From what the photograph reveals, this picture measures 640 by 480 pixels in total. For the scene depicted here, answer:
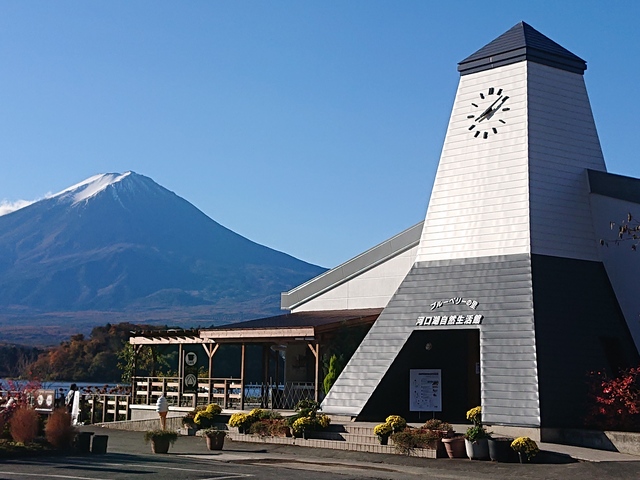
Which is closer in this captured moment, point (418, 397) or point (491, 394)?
point (491, 394)

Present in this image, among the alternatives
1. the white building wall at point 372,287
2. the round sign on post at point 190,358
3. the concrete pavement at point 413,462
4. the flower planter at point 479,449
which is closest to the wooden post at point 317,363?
the concrete pavement at point 413,462

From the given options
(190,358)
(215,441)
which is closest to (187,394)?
(190,358)

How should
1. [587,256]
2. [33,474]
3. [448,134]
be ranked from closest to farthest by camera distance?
[33,474] < [587,256] < [448,134]

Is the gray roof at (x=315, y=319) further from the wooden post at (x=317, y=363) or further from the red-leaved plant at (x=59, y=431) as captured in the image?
the red-leaved plant at (x=59, y=431)

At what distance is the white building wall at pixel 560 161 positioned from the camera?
72.8ft

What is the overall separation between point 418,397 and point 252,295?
501 ft

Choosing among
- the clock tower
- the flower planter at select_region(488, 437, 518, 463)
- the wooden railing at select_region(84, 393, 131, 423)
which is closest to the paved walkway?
the flower planter at select_region(488, 437, 518, 463)

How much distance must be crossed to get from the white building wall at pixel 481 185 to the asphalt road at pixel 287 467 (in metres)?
6.02

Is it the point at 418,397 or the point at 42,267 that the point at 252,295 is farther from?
the point at 418,397

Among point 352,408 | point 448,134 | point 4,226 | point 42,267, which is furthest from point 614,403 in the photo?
point 4,226

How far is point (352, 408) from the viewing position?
73.2ft

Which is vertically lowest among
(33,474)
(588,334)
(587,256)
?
(33,474)

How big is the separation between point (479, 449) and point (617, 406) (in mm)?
3255

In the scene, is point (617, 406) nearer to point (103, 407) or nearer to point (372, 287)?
point (372, 287)
